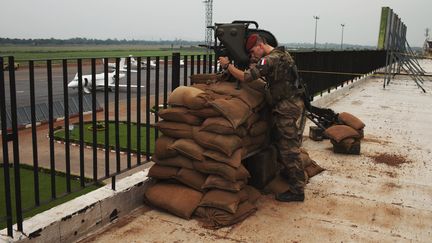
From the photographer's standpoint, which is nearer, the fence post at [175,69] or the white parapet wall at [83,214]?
the white parapet wall at [83,214]

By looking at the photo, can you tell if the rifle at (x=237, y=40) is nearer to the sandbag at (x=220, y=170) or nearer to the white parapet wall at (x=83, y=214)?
the sandbag at (x=220, y=170)

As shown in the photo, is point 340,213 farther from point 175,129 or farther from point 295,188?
point 175,129

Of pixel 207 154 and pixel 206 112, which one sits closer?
pixel 207 154

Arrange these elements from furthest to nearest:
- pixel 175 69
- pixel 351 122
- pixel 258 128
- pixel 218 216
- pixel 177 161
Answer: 1. pixel 351 122
2. pixel 175 69
3. pixel 258 128
4. pixel 177 161
5. pixel 218 216

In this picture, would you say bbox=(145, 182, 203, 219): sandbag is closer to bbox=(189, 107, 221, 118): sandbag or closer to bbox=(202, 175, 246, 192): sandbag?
bbox=(202, 175, 246, 192): sandbag

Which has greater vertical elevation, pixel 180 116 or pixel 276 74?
pixel 276 74

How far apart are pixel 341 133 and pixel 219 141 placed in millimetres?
3008

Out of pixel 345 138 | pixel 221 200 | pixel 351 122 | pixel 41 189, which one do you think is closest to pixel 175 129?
pixel 221 200

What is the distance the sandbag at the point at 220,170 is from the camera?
370 centimetres

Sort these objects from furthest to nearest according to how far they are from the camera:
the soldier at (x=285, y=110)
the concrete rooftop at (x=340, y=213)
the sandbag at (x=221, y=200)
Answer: the soldier at (x=285, y=110) → the sandbag at (x=221, y=200) → the concrete rooftop at (x=340, y=213)

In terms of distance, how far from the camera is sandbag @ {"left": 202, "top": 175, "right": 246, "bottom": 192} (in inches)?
147

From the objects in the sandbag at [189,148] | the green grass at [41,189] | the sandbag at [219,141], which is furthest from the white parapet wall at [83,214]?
the green grass at [41,189]

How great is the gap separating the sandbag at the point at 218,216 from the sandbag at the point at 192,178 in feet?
0.71

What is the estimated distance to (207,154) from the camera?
12.4 feet
